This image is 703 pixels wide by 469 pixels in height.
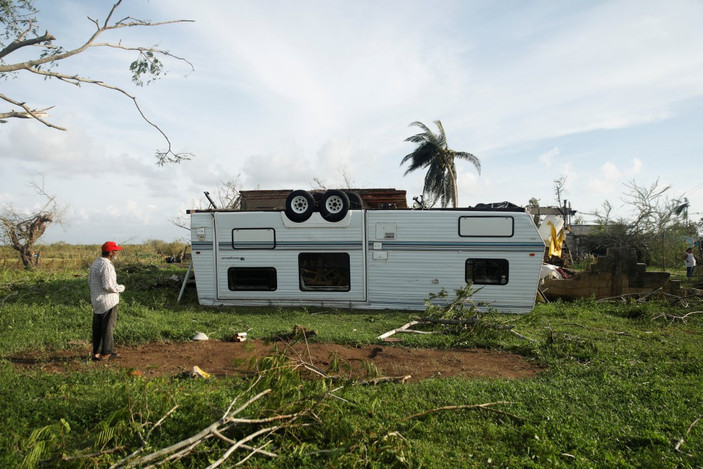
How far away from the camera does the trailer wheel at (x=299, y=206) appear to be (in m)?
10.7

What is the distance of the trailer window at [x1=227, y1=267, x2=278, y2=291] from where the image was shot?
11.1 metres

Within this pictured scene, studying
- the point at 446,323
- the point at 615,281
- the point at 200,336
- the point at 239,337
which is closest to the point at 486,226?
the point at 446,323

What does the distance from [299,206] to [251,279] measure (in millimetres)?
2192

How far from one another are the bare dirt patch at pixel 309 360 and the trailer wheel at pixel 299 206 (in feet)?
13.0

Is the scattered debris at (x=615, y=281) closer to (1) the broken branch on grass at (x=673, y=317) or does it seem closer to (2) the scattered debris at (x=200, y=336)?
(1) the broken branch on grass at (x=673, y=317)

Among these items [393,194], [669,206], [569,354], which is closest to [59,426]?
[569,354]

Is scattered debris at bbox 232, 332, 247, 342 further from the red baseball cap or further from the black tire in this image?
the black tire

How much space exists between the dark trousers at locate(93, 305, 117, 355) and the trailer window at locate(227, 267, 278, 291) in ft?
15.3

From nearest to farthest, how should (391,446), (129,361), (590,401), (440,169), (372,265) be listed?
(391,446) < (590,401) < (129,361) < (372,265) < (440,169)

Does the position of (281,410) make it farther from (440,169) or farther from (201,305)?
(440,169)

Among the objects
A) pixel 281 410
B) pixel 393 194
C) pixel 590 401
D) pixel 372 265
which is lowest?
pixel 590 401

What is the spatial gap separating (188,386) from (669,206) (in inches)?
945

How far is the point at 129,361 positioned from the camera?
6395 millimetres

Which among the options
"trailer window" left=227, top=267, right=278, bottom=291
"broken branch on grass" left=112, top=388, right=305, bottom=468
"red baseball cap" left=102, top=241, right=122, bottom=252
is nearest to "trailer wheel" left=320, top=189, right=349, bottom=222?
"trailer window" left=227, top=267, right=278, bottom=291
